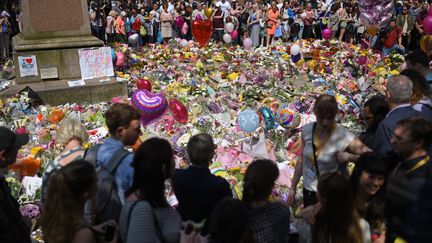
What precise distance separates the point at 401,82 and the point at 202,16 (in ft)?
39.5

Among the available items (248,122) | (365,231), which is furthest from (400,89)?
(248,122)

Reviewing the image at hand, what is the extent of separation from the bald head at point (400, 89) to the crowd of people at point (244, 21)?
37.6 ft

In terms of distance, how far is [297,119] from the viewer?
6.12m

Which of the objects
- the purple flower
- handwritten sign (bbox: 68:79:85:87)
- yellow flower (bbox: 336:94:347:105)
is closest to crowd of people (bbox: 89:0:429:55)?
yellow flower (bbox: 336:94:347:105)

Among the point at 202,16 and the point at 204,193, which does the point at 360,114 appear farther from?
the point at 202,16

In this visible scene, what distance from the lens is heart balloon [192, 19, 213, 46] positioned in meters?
13.4

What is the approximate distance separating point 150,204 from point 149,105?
11.0 ft

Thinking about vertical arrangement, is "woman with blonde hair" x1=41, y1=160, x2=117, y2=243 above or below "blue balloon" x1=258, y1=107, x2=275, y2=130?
above

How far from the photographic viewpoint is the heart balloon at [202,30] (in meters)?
13.4

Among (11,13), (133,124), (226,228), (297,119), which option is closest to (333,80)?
(297,119)

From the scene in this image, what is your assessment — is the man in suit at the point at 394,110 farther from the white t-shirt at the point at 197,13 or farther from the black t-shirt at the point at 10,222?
the white t-shirt at the point at 197,13

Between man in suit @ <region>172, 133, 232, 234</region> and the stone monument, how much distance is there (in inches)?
208

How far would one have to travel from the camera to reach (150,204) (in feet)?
7.48

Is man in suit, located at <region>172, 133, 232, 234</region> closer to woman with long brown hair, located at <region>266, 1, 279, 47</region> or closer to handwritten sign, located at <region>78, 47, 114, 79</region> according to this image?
handwritten sign, located at <region>78, 47, 114, 79</region>
